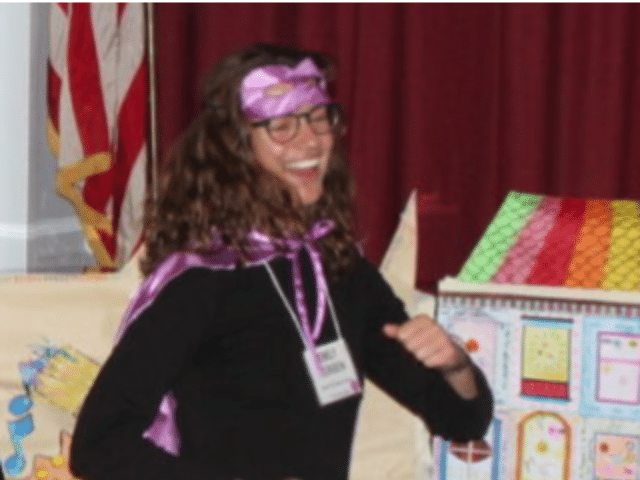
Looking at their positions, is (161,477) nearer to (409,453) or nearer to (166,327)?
(166,327)

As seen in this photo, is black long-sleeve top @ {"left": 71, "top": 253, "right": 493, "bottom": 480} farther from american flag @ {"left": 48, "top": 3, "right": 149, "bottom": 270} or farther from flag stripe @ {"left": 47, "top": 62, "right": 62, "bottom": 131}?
flag stripe @ {"left": 47, "top": 62, "right": 62, "bottom": 131}

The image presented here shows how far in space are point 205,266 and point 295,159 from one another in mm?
201

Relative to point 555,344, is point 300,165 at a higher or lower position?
higher

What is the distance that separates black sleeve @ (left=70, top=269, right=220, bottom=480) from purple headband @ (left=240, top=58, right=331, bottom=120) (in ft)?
1.03

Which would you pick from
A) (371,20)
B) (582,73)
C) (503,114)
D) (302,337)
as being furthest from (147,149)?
(302,337)

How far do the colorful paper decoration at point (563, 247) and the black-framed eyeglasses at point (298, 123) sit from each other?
0.44 metres

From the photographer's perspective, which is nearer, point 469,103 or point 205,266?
point 205,266

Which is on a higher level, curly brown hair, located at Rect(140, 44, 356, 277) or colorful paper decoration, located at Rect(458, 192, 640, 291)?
curly brown hair, located at Rect(140, 44, 356, 277)

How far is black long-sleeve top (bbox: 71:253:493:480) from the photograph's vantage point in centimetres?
141

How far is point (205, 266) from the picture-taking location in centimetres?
149

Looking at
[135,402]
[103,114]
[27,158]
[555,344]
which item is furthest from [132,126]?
[135,402]

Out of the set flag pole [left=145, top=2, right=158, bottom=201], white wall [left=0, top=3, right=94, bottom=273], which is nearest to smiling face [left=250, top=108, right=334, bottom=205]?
flag pole [left=145, top=2, right=158, bottom=201]

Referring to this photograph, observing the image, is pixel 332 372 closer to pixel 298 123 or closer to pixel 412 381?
pixel 412 381

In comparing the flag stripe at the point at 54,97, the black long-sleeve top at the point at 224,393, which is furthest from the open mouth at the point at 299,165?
the flag stripe at the point at 54,97
